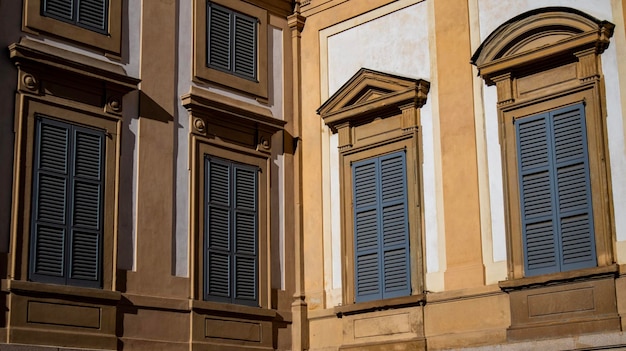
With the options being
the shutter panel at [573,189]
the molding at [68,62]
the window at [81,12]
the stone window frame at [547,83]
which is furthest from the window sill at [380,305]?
the window at [81,12]

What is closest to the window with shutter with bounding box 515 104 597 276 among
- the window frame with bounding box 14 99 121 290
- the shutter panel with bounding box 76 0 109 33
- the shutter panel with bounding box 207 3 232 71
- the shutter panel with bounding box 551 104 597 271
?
the shutter panel with bounding box 551 104 597 271

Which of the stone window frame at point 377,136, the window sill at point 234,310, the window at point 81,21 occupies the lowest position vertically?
the window sill at point 234,310

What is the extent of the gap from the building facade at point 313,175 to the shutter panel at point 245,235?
33 mm

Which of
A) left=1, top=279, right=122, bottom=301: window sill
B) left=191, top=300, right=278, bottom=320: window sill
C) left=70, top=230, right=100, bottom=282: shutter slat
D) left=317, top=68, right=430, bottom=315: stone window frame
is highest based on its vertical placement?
left=317, top=68, right=430, bottom=315: stone window frame

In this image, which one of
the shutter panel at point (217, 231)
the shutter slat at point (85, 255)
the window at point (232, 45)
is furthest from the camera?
the window at point (232, 45)

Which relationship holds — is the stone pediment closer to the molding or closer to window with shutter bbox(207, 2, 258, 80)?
window with shutter bbox(207, 2, 258, 80)

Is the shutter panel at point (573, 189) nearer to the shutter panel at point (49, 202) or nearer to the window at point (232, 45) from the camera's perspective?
the window at point (232, 45)

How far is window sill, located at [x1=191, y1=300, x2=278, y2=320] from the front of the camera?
44.3 ft

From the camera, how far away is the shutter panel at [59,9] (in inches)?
509

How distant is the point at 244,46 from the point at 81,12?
2.52 meters

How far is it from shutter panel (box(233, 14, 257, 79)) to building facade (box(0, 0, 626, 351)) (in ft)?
0.10

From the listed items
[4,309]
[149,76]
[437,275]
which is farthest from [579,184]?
[4,309]

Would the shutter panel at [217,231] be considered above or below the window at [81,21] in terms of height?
below

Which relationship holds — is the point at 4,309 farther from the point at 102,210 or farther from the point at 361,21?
the point at 361,21
